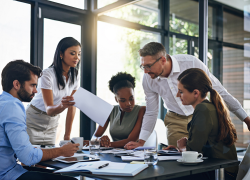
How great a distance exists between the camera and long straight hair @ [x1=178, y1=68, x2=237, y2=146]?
1.53 meters

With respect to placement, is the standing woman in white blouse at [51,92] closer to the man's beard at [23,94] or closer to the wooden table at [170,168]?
the man's beard at [23,94]

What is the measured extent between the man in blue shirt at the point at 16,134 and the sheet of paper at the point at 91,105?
1.44 feet

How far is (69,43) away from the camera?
2512 mm

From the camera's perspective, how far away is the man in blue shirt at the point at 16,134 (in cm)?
139

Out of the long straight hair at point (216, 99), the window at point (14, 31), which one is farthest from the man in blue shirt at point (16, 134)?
the window at point (14, 31)

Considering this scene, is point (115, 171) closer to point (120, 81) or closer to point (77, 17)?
point (120, 81)

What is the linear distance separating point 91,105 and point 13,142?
73cm

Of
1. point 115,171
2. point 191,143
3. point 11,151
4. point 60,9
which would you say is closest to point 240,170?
point 191,143

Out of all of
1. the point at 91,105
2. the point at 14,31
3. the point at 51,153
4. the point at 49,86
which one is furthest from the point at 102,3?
the point at 51,153

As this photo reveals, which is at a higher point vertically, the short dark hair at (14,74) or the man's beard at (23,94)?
the short dark hair at (14,74)

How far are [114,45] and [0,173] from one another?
306 centimetres

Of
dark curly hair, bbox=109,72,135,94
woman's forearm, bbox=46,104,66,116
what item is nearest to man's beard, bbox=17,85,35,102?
woman's forearm, bbox=46,104,66,116

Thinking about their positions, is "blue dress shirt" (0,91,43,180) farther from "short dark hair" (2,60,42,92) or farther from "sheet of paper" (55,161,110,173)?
"sheet of paper" (55,161,110,173)

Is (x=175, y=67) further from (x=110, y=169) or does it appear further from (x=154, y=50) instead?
(x=110, y=169)
